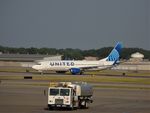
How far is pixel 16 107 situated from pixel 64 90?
6.00 meters

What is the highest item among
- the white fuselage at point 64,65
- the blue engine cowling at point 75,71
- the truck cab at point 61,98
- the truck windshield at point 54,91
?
the white fuselage at point 64,65

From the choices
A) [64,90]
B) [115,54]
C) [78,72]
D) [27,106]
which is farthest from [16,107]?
[115,54]

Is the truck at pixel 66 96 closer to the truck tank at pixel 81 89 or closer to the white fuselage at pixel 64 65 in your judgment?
the truck tank at pixel 81 89

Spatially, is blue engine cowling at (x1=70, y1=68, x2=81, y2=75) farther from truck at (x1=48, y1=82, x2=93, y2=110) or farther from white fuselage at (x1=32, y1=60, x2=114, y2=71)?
truck at (x1=48, y1=82, x2=93, y2=110)

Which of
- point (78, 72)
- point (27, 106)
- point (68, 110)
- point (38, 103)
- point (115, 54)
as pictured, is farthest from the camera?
point (115, 54)

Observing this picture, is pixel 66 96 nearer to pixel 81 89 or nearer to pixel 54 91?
pixel 54 91

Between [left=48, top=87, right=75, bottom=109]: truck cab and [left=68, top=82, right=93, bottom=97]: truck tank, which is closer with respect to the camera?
[left=48, top=87, right=75, bottom=109]: truck cab

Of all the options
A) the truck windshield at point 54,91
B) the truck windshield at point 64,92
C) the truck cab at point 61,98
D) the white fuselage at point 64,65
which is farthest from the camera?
the white fuselage at point 64,65

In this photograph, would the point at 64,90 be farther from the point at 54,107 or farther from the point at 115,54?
the point at 115,54

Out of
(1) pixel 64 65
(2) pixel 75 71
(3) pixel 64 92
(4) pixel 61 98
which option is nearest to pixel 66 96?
(4) pixel 61 98

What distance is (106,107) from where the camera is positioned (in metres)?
57.5

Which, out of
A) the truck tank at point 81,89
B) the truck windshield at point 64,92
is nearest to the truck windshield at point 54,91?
the truck windshield at point 64,92

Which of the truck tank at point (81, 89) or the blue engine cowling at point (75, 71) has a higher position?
the blue engine cowling at point (75, 71)

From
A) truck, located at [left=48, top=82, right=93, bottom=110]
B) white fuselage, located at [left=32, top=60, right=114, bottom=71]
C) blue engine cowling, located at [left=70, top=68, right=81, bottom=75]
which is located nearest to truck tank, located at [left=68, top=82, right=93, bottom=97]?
truck, located at [left=48, top=82, right=93, bottom=110]
